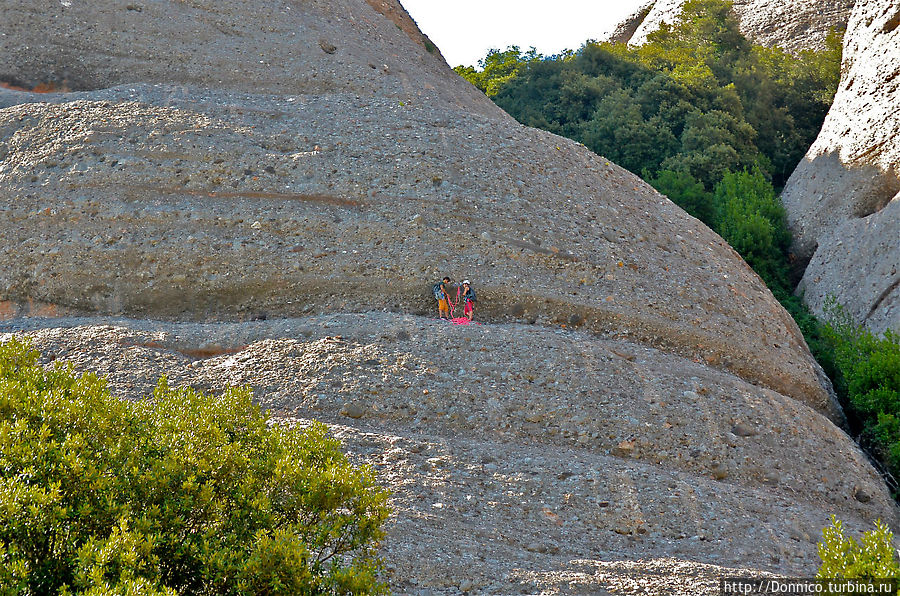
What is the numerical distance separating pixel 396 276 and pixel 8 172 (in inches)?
320

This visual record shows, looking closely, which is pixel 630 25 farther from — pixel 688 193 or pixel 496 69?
pixel 688 193

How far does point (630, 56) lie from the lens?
3225 cm

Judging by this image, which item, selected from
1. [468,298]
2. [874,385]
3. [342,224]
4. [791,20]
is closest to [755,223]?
[874,385]

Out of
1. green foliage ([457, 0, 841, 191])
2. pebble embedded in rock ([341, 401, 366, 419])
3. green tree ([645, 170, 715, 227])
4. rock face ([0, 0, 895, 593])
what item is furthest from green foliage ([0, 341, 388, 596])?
green foliage ([457, 0, 841, 191])

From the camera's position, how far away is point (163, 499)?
6066 mm

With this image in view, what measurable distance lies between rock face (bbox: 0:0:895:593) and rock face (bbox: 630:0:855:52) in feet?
56.7

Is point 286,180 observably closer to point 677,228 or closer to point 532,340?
point 532,340

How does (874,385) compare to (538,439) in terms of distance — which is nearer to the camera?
(538,439)

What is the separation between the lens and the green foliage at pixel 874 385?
1432cm

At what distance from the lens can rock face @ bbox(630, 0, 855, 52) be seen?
3034cm

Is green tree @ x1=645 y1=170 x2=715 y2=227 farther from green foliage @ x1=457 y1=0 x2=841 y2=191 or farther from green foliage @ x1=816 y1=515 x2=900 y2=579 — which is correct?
green foliage @ x1=816 y1=515 x2=900 y2=579

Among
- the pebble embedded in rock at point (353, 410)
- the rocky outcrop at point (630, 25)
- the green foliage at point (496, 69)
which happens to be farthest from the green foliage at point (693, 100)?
the pebble embedded in rock at point (353, 410)

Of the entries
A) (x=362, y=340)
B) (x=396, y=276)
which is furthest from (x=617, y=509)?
(x=396, y=276)

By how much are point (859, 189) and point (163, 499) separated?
19686 millimetres
